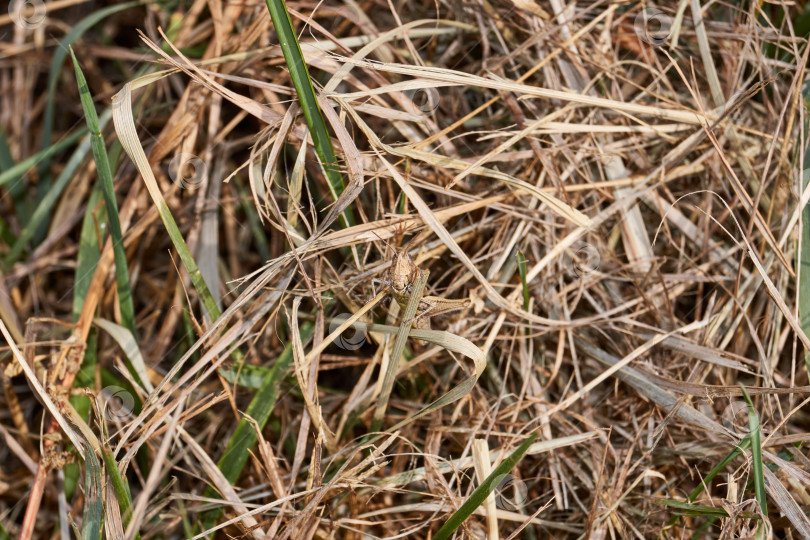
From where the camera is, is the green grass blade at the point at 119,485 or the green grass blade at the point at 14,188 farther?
the green grass blade at the point at 14,188

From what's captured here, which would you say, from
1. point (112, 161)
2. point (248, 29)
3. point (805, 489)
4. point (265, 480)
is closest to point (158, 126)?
point (112, 161)

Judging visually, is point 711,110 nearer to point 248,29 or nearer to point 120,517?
point 248,29

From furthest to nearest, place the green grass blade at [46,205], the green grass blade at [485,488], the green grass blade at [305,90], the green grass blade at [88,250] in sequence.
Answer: the green grass blade at [46,205]
the green grass blade at [88,250]
the green grass blade at [305,90]
the green grass blade at [485,488]

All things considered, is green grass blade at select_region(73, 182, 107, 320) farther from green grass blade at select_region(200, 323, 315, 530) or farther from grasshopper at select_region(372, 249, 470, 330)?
grasshopper at select_region(372, 249, 470, 330)

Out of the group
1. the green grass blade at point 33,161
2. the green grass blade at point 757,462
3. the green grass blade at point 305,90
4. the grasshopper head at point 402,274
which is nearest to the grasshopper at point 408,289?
the grasshopper head at point 402,274

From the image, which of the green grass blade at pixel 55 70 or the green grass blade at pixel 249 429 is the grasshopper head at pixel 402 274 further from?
the green grass blade at pixel 55 70

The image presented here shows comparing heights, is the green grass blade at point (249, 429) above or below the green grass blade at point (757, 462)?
above

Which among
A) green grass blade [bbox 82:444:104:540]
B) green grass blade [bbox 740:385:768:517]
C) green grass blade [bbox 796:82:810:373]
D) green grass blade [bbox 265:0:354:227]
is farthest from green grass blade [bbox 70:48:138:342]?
green grass blade [bbox 796:82:810:373]
